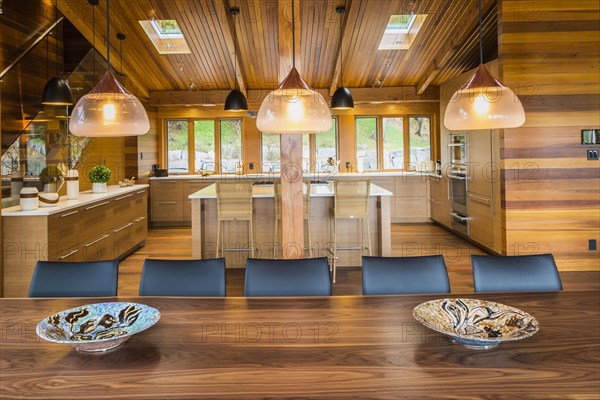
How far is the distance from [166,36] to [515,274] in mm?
6734

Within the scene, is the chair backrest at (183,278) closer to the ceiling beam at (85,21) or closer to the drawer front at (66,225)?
the drawer front at (66,225)

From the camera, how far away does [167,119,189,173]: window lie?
9266mm

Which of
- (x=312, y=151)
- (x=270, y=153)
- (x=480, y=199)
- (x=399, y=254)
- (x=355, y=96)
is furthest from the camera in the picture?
(x=312, y=151)

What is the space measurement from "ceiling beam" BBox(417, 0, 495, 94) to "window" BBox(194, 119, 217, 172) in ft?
13.8

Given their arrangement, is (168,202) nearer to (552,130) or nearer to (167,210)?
(167,210)

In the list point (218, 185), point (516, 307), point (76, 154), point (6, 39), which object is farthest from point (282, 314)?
point (76, 154)

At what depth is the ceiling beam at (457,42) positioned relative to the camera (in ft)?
19.2

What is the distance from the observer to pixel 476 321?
5.58ft

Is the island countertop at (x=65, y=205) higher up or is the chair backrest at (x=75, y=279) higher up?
the island countertop at (x=65, y=205)

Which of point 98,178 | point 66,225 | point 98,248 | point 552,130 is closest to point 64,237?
point 66,225

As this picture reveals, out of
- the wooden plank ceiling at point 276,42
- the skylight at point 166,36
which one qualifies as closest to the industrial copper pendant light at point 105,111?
the wooden plank ceiling at point 276,42

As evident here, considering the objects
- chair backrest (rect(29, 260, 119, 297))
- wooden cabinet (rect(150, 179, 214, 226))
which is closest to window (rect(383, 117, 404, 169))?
wooden cabinet (rect(150, 179, 214, 226))

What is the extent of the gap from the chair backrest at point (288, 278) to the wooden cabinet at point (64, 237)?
2.55m

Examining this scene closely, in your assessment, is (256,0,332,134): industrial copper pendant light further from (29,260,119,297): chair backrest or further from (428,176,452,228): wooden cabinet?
(428,176,452,228): wooden cabinet
